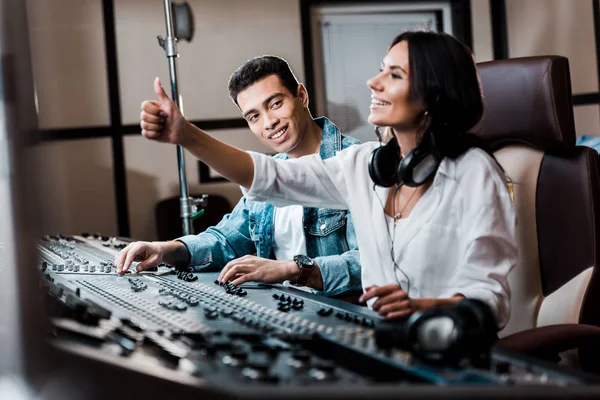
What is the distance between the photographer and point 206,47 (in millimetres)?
2547

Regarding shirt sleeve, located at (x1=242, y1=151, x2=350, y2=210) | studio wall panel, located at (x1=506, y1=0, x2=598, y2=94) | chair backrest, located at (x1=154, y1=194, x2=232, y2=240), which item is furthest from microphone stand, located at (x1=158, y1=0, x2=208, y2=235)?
studio wall panel, located at (x1=506, y1=0, x2=598, y2=94)

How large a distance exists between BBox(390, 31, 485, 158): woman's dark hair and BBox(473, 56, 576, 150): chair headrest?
0.42m

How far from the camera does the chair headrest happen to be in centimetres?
134

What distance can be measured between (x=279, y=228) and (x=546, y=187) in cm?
55

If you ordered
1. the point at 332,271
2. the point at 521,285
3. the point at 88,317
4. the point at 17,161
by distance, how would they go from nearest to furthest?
the point at 17,161 < the point at 88,317 < the point at 332,271 < the point at 521,285

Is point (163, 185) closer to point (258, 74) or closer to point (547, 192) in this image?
point (258, 74)

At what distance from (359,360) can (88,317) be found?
0.28 m

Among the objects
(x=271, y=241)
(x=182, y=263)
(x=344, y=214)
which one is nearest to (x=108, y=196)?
(x=182, y=263)

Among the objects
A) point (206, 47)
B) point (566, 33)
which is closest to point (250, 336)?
point (206, 47)

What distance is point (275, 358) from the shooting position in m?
0.67

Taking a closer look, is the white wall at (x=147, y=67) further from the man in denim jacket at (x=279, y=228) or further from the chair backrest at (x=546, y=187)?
the chair backrest at (x=546, y=187)

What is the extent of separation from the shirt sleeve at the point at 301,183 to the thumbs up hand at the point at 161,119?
185 mm

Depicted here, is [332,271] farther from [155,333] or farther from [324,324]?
[155,333]

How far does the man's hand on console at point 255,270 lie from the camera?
1.16 meters
